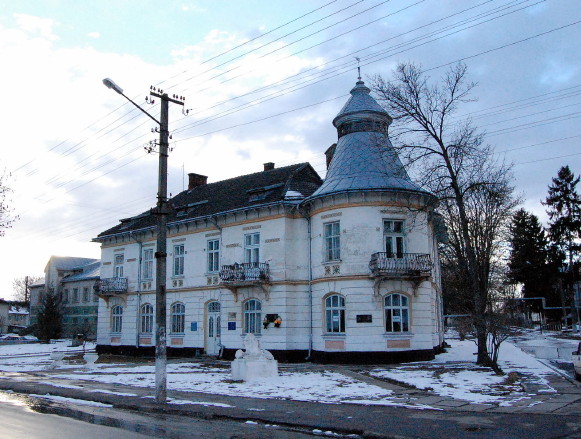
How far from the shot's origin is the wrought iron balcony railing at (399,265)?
2434 centimetres

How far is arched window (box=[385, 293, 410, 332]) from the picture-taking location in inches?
983

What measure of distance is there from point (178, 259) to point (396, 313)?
14725 mm

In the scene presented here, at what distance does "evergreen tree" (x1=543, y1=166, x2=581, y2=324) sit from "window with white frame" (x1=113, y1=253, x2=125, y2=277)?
4909 cm

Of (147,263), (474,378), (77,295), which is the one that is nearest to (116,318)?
(147,263)

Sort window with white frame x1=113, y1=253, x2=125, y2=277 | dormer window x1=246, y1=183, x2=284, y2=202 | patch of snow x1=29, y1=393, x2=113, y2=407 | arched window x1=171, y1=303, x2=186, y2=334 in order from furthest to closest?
window with white frame x1=113, y1=253, x2=125, y2=277 → arched window x1=171, y1=303, x2=186, y2=334 → dormer window x1=246, y1=183, x2=284, y2=202 → patch of snow x1=29, y1=393, x2=113, y2=407

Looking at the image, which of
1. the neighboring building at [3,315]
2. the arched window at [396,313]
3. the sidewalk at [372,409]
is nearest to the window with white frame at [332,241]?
the arched window at [396,313]

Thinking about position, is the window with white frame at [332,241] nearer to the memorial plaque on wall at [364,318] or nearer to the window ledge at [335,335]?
the memorial plaque on wall at [364,318]

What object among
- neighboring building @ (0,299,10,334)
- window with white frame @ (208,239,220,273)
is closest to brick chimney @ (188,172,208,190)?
window with white frame @ (208,239,220,273)

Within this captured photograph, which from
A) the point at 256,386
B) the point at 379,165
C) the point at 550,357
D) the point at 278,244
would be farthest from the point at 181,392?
the point at 550,357

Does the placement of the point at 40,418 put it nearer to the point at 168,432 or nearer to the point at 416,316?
the point at 168,432

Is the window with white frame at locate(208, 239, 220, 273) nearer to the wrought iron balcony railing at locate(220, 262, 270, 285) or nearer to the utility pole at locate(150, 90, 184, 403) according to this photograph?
the wrought iron balcony railing at locate(220, 262, 270, 285)

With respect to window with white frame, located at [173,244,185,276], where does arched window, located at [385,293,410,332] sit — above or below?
below

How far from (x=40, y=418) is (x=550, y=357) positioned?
80.8ft

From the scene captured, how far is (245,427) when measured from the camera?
1101 cm
